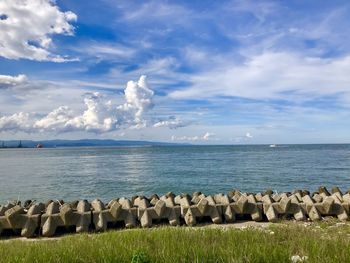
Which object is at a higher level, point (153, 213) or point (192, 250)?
point (192, 250)

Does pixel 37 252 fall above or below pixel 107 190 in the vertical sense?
above

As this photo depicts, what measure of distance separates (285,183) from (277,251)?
30645 millimetres

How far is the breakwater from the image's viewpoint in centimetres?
1264

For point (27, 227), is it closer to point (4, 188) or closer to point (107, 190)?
point (107, 190)

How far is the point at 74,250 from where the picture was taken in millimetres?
6848

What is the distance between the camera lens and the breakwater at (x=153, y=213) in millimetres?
12641

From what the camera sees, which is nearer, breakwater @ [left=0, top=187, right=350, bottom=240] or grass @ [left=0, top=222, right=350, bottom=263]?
grass @ [left=0, top=222, right=350, bottom=263]

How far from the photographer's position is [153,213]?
13.4 metres

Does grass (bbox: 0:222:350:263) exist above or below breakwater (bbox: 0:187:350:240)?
above

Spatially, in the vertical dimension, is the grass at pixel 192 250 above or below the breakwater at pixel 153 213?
above

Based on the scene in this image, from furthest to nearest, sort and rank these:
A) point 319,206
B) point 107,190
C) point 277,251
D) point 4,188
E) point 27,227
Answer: point 4,188 → point 107,190 → point 319,206 → point 27,227 → point 277,251

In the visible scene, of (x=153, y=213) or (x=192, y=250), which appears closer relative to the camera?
(x=192, y=250)

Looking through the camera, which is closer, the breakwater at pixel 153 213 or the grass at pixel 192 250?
the grass at pixel 192 250

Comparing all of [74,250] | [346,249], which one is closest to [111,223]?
[74,250]
